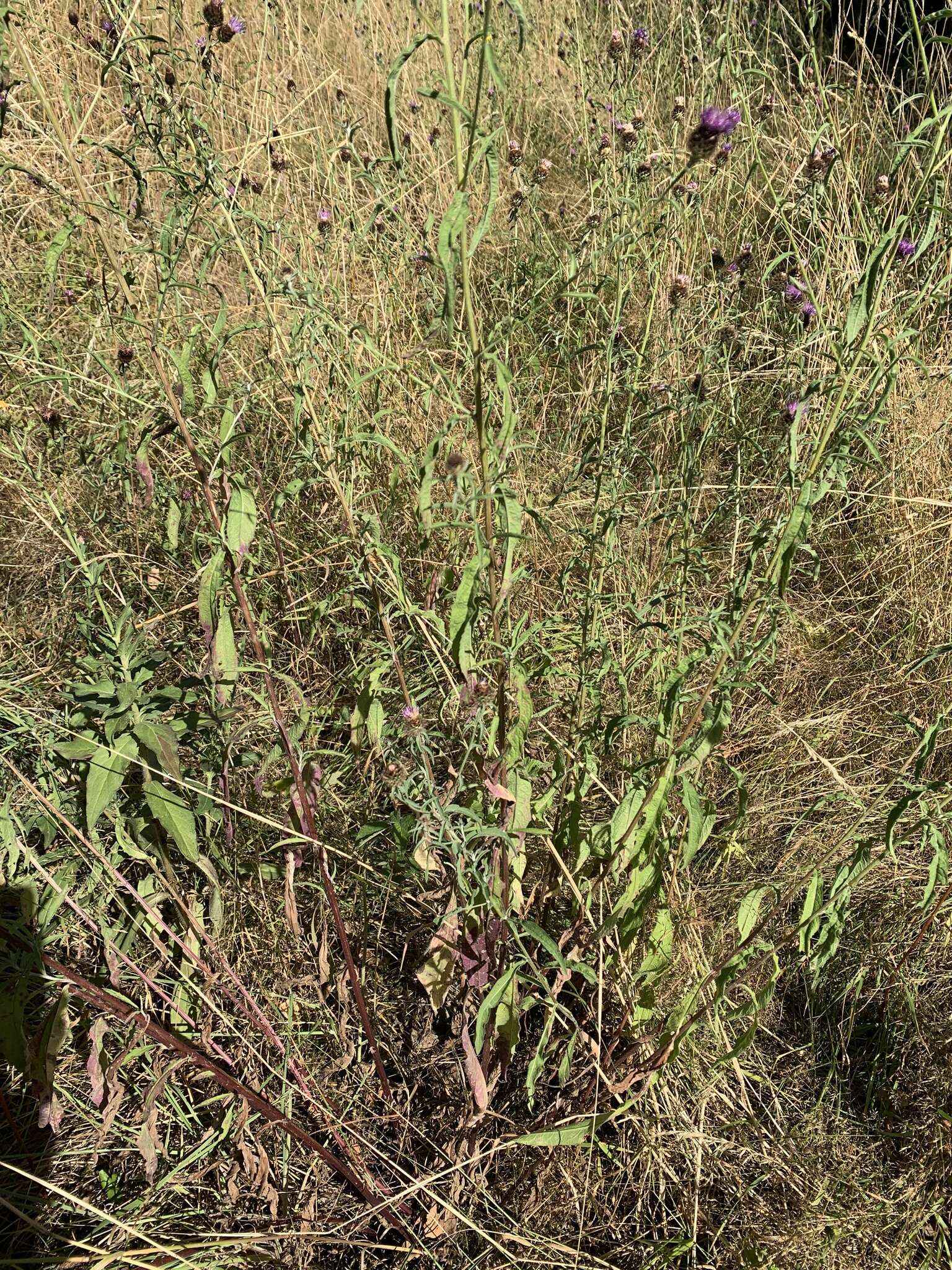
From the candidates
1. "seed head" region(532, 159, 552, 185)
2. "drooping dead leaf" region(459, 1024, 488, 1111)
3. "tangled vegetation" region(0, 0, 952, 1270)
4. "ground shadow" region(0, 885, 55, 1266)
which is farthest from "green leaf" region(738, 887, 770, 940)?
"seed head" region(532, 159, 552, 185)

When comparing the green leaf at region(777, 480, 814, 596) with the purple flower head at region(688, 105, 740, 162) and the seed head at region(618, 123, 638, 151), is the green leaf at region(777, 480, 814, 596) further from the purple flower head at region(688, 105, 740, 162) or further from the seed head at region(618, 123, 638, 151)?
the seed head at region(618, 123, 638, 151)

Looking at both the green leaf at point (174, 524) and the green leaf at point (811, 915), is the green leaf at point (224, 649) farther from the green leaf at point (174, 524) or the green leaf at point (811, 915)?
the green leaf at point (811, 915)

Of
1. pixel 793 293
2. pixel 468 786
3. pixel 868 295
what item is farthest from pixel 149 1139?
→ pixel 793 293

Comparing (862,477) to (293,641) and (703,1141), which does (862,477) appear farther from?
(703,1141)

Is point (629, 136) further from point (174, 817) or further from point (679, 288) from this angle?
point (174, 817)

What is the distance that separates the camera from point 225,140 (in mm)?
3754

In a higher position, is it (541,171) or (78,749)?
(541,171)

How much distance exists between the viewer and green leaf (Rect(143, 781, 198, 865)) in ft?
4.71

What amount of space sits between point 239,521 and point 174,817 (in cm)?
45

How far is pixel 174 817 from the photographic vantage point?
1.45m

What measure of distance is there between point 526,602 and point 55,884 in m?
1.26

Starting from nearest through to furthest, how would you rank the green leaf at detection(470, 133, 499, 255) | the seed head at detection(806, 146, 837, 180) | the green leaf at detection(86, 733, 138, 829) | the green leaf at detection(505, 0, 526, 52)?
the green leaf at detection(505, 0, 526, 52), the green leaf at detection(470, 133, 499, 255), the green leaf at detection(86, 733, 138, 829), the seed head at detection(806, 146, 837, 180)

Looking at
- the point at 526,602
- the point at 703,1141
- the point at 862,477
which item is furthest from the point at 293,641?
the point at 862,477

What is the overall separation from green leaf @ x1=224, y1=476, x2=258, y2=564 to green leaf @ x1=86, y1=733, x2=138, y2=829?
0.32 metres
